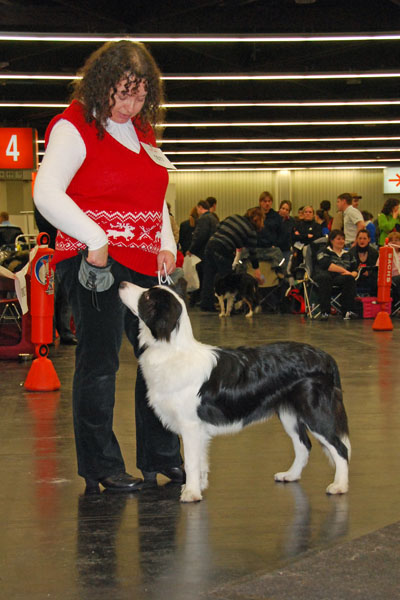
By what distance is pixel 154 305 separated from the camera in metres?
2.98

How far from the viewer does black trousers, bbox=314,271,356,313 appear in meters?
11.2

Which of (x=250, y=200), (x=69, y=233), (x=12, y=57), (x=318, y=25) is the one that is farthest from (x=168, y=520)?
(x=250, y=200)

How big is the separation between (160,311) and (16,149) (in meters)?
11.5

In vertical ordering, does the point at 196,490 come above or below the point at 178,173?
below

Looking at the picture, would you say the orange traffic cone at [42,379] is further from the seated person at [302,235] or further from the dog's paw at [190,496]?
the seated person at [302,235]

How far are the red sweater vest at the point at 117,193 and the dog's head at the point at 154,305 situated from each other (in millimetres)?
156

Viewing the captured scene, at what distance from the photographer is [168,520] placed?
2.89 meters

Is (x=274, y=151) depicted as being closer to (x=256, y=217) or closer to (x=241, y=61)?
(x=241, y=61)

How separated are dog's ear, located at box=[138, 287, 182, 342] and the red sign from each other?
11270 millimetres

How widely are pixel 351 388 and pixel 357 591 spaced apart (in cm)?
354

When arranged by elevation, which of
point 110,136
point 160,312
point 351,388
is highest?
point 110,136

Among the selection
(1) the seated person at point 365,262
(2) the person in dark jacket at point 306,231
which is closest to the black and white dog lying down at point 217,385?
(1) the seated person at point 365,262

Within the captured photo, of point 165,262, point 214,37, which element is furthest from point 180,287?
point 214,37

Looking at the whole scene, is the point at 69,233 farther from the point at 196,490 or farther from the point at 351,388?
the point at 351,388
